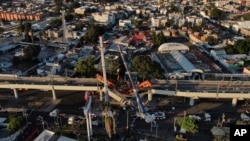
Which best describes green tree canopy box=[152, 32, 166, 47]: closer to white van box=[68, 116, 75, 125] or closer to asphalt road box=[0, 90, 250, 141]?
asphalt road box=[0, 90, 250, 141]

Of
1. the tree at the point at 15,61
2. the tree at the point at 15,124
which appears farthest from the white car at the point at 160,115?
the tree at the point at 15,61

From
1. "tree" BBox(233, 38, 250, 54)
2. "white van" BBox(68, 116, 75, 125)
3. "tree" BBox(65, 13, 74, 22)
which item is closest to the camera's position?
"white van" BBox(68, 116, 75, 125)

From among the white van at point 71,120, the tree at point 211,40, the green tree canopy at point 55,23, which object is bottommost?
the white van at point 71,120

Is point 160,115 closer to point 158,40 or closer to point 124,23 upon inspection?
point 158,40

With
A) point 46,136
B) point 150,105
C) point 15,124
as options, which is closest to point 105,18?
point 150,105

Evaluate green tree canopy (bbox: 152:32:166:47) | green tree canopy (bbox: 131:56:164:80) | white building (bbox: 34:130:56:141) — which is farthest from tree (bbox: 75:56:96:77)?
green tree canopy (bbox: 152:32:166:47)

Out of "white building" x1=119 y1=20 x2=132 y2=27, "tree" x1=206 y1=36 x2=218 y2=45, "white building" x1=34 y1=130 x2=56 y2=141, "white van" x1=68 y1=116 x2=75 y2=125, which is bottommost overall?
"white van" x1=68 y1=116 x2=75 y2=125

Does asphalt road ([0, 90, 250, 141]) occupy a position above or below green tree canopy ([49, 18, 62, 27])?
below

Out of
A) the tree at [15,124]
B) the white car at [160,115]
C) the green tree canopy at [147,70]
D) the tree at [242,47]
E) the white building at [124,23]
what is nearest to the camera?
the tree at [15,124]

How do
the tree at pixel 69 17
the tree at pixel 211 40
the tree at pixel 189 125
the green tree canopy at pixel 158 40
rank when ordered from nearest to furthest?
the tree at pixel 189 125 → the tree at pixel 211 40 → the green tree canopy at pixel 158 40 → the tree at pixel 69 17

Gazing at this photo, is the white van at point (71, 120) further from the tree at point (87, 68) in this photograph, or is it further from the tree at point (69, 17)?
the tree at point (69, 17)

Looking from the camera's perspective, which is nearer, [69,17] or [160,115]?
[160,115]

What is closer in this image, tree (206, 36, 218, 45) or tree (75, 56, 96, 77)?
tree (75, 56, 96, 77)

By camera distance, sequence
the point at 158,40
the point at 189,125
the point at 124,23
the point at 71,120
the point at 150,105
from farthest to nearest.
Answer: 1. the point at 124,23
2. the point at 158,40
3. the point at 150,105
4. the point at 71,120
5. the point at 189,125
